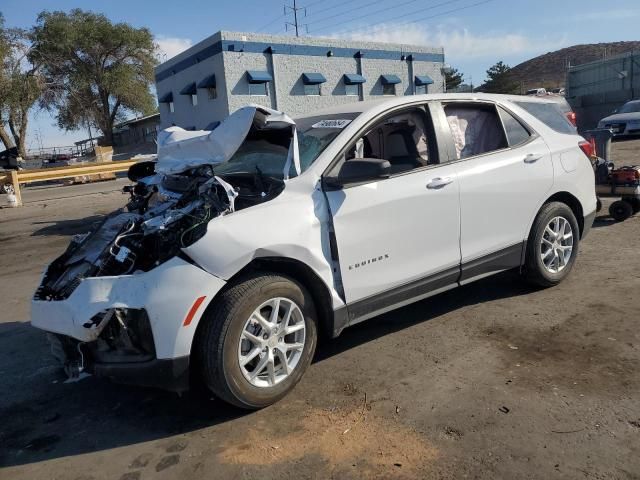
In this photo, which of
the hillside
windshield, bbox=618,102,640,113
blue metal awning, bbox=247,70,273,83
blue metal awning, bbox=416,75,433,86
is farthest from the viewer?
the hillside

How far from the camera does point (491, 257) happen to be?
458 centimetres

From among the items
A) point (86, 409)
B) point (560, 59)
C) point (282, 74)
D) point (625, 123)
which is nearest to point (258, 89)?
point (282, 74)

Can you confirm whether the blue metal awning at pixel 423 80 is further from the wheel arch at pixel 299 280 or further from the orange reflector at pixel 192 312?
the orange reflector at pixel 192 312

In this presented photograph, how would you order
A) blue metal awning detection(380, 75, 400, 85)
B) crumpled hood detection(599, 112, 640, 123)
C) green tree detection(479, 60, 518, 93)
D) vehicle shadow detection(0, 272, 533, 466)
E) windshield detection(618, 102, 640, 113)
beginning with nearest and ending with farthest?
vehicle shadow detection(0, 272, 533, 466) → crumpled hood detection(599, 112, 640, 123) → windshield detection(618, 102, 640, 113) → blue metal awning detection(380, 75, 400, 85) → green tree detection(479, 60, 518, 93)

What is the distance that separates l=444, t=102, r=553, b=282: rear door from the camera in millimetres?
4395

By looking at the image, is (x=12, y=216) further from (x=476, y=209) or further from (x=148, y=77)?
(x=148, y=77)

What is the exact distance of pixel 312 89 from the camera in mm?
26281

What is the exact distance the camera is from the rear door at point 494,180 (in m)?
4.39

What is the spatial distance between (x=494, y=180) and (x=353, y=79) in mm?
23528

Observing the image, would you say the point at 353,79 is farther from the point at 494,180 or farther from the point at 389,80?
the point at 494,180

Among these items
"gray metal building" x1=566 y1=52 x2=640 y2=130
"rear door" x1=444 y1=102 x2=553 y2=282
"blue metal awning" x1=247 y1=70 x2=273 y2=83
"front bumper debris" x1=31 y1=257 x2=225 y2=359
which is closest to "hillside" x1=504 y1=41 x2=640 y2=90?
"gray metal building" x1=566 y1=52 x2=640 y2=130

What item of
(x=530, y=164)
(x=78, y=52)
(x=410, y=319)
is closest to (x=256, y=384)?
(x=410, y=319)

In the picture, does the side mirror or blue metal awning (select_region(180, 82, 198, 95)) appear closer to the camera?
the side mirror

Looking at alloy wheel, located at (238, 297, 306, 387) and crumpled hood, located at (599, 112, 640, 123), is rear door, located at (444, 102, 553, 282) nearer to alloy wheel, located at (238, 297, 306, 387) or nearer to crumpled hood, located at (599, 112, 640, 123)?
alloy wheel, located at (238, 297, 306, 387)
